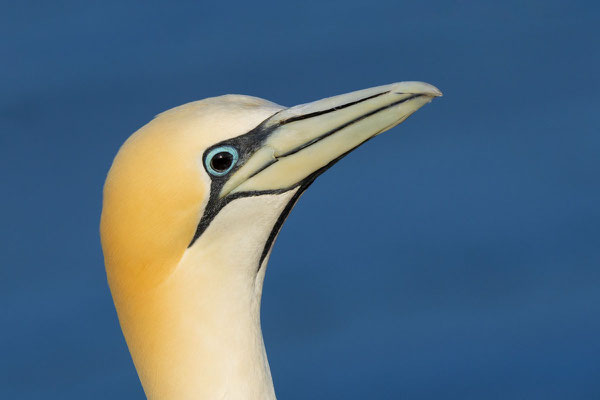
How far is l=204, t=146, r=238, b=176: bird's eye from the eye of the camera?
11.4 ft

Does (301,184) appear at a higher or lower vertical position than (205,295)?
higher

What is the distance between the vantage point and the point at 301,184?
11.9 ft

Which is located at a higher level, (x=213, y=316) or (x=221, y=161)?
(x=221, y=161)

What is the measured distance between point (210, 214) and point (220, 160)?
6.5 inches

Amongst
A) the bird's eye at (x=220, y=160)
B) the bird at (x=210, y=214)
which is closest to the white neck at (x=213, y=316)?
the bird at (x=210, y=214)

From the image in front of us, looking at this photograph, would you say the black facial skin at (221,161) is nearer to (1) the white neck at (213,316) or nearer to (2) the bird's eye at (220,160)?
(2) the bird's eye at (220,160)

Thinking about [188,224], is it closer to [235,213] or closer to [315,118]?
[235,213]

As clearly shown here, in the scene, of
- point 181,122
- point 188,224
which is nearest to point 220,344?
point 188,224

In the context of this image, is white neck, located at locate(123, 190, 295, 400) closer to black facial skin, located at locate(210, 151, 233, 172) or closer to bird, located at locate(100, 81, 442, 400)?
bird, located at locate(100, 81, 442, 400)

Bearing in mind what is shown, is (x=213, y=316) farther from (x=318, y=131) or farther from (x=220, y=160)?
(x=318, y=131)

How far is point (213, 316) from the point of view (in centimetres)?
355

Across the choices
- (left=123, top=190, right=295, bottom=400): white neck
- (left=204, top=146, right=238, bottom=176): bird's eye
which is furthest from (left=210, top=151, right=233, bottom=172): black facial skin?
(left=123, top=190, right=295, bottom=400): white neck

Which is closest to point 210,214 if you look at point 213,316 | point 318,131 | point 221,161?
point 221,161

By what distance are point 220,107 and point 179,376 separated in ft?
2.77
